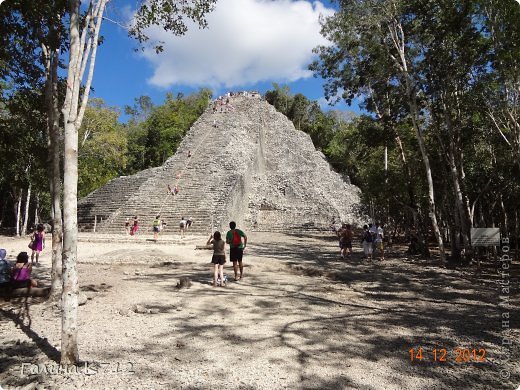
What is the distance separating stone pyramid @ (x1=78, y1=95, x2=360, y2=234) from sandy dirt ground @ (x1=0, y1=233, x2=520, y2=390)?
12.9 metres

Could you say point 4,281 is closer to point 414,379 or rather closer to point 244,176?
point 414,379

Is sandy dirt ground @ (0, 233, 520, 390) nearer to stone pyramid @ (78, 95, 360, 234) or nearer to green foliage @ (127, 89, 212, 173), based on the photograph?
stone pyramid @ (78, 95, 360, 234)

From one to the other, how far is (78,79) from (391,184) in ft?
42.6

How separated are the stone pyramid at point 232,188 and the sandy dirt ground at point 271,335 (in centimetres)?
1286

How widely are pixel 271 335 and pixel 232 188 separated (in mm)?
19795

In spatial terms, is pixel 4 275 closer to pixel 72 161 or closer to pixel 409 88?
pixel 72 161

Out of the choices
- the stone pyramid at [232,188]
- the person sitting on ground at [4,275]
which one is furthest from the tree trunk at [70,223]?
the stone pyramid at [232,188]

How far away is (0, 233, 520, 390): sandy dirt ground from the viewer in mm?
3660

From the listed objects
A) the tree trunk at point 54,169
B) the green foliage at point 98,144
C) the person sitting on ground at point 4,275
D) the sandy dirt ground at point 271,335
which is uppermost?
the green foliage at point 98,144

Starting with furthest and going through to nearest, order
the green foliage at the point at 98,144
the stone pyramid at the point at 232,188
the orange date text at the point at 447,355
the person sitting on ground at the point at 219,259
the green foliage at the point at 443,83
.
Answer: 1. the green foliage at the point at 98,144
2. the stone pyramid at the point at 232,188
3. the green foliage at the point at 443,83
4. the person sitting on ground at the point at 219,259
5. the orange date text at the point at 447,355

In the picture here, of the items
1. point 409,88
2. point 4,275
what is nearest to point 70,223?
point 4,275

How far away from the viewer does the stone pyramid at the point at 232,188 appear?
22375 mm

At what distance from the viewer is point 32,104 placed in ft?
24.6

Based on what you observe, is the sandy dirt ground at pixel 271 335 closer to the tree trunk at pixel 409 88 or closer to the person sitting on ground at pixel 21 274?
the person sitting on ground at pixel 21 274
